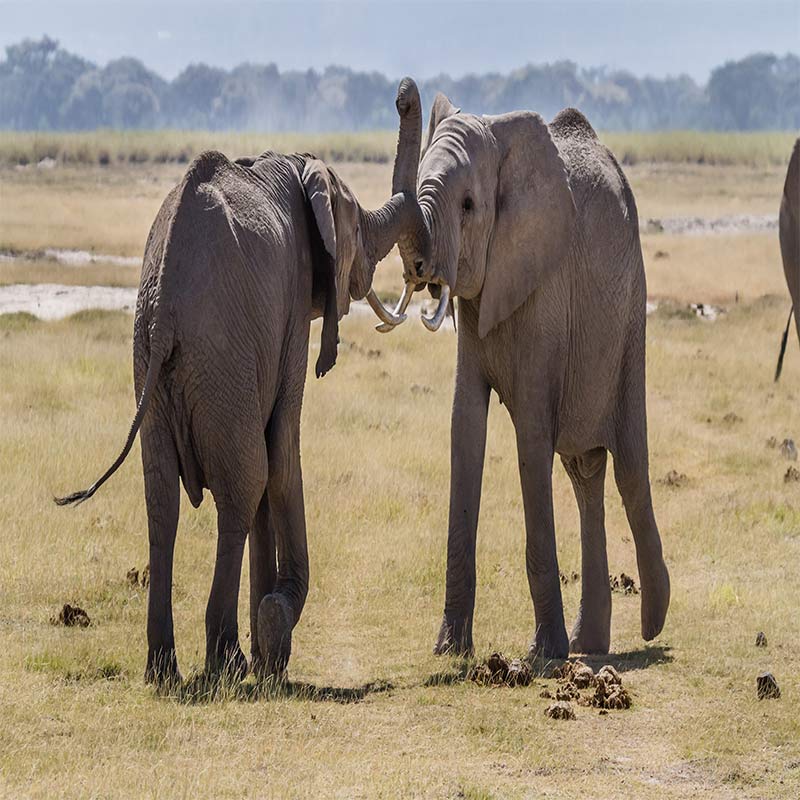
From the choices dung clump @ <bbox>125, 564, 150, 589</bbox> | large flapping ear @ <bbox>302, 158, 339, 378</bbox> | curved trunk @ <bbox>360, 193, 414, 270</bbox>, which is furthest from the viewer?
dung clump @ <bbox>125, 564, 150, 589</bbox>

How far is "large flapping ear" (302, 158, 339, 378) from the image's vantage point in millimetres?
7508

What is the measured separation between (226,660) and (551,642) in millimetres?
2025

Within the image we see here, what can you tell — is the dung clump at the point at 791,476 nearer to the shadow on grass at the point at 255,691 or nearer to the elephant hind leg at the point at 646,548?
the elephant hind leg at the point at 646,548

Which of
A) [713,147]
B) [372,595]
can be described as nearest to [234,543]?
[372,595]

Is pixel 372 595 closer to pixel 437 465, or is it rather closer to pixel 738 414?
pixel 437 465

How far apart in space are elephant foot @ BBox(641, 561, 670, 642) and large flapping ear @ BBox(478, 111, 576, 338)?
191 centimetres

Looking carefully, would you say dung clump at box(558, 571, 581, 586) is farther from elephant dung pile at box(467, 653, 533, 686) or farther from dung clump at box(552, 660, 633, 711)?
elephant dung pile at box(467, 653, 533, 686)

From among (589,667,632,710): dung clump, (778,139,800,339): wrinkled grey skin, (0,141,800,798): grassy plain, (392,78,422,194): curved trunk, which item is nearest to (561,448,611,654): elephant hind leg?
(0,141,800,798): grassy plain

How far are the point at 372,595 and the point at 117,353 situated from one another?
29.0 feet

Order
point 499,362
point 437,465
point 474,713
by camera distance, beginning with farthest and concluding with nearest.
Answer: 1. point 437,465
2. point 499,362
3. point 474,713

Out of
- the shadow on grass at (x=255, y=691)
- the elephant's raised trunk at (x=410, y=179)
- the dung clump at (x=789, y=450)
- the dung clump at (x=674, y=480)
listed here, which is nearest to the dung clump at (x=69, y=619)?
the shadow on grass at (x=255, y=691)

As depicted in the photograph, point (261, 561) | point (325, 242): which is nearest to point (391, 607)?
point (261, 561)

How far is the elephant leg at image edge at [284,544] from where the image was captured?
740cm

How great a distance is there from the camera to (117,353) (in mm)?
17844
